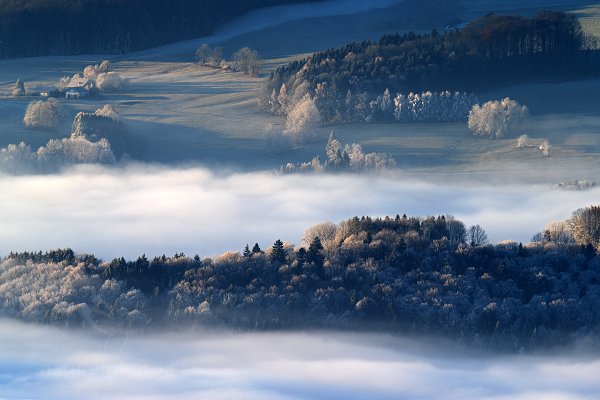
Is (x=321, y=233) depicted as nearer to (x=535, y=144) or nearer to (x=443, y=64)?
(x=535, y=144)

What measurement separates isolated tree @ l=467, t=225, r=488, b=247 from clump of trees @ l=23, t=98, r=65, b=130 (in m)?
63.5

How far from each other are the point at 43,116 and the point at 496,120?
39.2 meters

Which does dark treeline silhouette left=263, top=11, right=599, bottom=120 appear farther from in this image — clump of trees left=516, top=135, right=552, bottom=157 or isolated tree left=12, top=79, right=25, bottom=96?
isolated tree left=12, top=79, right=25, bottom=96

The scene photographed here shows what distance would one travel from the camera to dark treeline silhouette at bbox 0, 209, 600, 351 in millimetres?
101500

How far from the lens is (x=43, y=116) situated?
17850 centimetres

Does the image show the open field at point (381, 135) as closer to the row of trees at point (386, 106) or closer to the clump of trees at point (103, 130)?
the clump of trees at point (103, 130)

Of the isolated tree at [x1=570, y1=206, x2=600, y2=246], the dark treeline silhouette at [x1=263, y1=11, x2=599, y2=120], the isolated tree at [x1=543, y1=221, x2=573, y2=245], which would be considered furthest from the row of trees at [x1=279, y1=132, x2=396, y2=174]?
the isolated tree at [x1=570, y1=206, x2=600, y2=246]

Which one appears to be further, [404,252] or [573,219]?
[573,219]

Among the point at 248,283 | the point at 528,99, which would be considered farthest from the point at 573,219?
the point at 528,99

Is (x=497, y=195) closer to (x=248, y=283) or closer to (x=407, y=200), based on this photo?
(x=407, y=200)

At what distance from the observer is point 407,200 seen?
155000 mm

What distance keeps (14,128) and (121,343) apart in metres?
80.4

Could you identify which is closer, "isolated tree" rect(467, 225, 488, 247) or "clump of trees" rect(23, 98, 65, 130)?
"isolated tree" rect(467, 225, 488, 247)

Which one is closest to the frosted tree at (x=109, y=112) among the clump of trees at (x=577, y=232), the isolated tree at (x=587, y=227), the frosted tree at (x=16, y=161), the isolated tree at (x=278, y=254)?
the frosted tree at (x=16, y=161)
